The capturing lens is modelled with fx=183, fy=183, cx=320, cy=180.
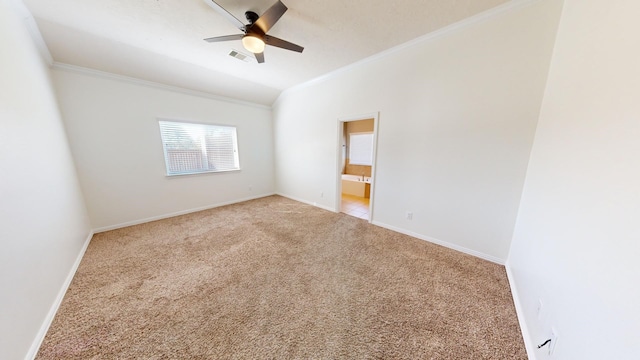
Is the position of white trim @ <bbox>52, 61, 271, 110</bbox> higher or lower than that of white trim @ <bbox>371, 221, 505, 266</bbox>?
higher

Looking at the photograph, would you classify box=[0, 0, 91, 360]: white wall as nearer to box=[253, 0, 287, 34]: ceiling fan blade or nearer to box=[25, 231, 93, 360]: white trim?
box=[25, 231, 93, 360]: white trim

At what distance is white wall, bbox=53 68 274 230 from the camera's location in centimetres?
272

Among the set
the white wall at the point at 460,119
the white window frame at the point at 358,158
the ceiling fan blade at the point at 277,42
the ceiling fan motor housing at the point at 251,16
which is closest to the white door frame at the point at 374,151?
the white wall at the point at 460,119

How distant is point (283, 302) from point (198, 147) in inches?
146

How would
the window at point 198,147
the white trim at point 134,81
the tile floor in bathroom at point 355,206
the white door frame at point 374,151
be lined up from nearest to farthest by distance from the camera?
the white trim at point 134,81 < the white door frame at point 374,151 < the window at point 198,147 < the tile floor in bathroom at point 355,206

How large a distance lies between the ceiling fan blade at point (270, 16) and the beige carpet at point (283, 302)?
8.47 ft

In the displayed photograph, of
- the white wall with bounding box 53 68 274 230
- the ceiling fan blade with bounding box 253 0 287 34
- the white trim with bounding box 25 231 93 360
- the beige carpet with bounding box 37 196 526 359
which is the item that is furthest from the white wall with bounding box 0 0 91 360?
the ceiling fan blade with bounding box 253 0 287 34

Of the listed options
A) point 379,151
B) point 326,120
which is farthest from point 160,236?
point 379,151

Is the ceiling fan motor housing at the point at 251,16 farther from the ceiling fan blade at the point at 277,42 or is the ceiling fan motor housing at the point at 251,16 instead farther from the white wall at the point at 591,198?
the white wall at the point at 591,198

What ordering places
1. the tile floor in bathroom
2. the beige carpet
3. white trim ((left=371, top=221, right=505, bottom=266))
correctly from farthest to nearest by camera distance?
the tile floor in bathroom, white trim ((left=371, top=221, right=505, bottom=266)), the beige carpet

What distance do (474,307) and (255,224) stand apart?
3.03m

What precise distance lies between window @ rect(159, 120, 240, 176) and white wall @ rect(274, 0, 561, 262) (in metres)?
2.74

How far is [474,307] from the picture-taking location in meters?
1.59

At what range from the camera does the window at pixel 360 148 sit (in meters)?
5.60
